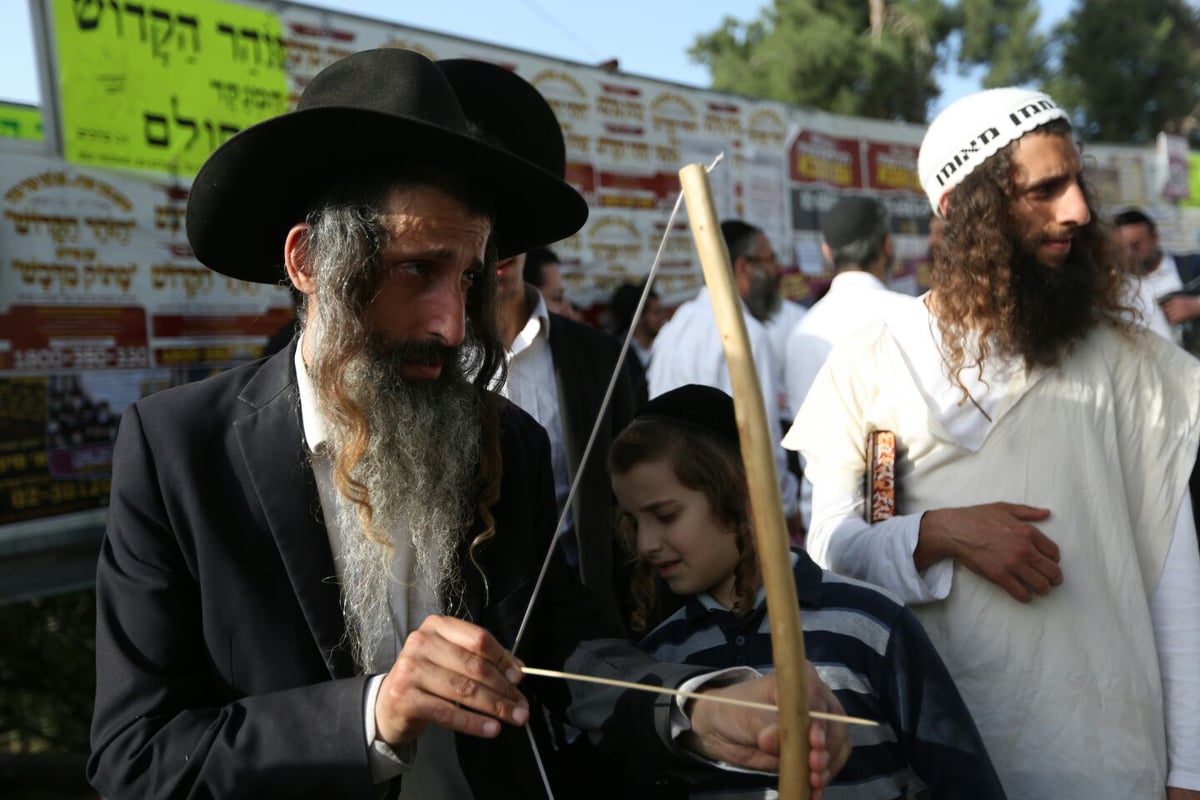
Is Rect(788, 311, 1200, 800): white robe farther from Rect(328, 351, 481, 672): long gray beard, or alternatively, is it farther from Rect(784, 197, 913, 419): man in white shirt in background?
Rect(784, 197, 913, 419): man in white shirt in background

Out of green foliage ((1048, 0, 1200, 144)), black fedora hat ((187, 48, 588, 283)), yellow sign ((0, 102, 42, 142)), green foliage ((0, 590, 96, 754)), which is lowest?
green foliage ((0, 590, 96, 754))

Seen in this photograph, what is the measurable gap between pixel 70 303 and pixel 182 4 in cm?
150

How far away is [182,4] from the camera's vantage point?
5004mm

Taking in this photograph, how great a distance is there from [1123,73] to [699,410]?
2752cm

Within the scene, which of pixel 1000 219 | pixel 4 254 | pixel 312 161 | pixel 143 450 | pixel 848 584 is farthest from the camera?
pixel 4 254

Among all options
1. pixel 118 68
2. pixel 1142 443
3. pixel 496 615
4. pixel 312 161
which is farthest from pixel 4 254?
pixel 1142 443

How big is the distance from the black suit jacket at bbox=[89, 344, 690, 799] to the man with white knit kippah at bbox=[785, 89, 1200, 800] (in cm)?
74

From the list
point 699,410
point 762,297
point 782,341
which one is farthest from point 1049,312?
point 762,297

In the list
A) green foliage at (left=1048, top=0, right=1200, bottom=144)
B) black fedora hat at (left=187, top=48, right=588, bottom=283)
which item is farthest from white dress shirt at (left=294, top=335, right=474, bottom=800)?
green foliage at (left=1048, top=0, right=1200, bottom=144)

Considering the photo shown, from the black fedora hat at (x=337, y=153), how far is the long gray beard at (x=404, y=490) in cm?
34

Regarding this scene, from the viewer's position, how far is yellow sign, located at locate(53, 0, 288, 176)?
15.2 ft

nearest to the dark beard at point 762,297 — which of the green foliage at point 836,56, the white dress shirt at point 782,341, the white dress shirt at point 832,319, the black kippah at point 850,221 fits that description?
the white dress shirt at point 782,341

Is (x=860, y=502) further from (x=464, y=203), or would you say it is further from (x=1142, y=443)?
(x=464, y=203)

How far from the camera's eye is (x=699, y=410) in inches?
94.4
